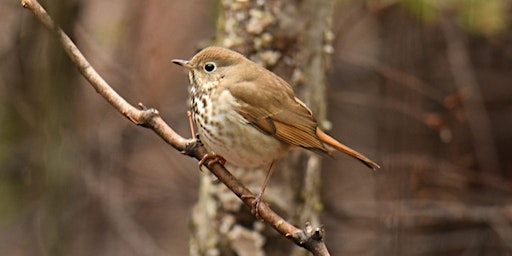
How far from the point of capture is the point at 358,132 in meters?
6.14

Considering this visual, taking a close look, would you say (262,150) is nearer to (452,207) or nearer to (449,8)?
(449,8)

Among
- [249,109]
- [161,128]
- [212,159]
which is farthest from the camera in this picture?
[249,109]

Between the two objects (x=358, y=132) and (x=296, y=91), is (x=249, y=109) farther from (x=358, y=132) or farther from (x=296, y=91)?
(x=358, y=132)

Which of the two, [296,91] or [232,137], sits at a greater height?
[296,91]

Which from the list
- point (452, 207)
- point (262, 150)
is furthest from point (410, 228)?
point (262, 150)

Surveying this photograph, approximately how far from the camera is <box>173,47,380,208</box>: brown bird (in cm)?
262

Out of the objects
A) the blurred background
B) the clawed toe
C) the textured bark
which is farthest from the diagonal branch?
the blurred background

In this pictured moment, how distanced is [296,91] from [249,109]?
562mm

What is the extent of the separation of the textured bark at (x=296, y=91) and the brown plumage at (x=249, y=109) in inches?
17.5

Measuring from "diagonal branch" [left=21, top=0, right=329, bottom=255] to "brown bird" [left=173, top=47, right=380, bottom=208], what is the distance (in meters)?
0.30

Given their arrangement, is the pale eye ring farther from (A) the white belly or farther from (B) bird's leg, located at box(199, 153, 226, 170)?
(B) bird's leg, located at box(199, 153, 226, 170)

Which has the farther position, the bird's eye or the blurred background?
the blurred background

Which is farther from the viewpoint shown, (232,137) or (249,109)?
(249,109)

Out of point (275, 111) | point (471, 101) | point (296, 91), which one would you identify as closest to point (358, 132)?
point (471, 101)
